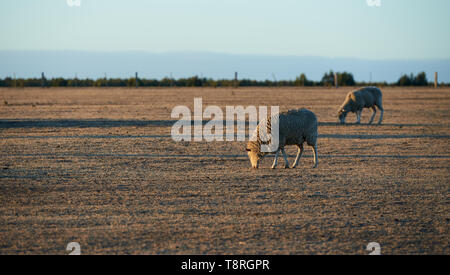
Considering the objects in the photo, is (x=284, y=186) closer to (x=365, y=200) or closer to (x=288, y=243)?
(x=365, y=200)

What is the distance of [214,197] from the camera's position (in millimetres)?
9695

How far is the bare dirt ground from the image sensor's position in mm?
7195

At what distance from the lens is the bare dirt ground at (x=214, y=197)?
283 inches

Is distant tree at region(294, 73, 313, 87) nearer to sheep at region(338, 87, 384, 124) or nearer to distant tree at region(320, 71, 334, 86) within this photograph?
distant tree at region(320, 71, 334, 86)

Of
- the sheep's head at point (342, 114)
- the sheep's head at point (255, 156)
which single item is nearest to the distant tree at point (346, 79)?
the sheep's head at point (342, 114)

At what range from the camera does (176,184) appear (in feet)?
35.5

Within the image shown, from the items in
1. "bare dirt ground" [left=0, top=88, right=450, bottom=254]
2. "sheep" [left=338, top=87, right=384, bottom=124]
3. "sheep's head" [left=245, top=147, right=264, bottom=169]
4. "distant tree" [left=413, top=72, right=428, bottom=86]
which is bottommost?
"bare dirt ground" [left=0, top=88, right=450, bottom=254]

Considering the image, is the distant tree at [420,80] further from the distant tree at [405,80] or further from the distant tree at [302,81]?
the distant tree at [302,81]

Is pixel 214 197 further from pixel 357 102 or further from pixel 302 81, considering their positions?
pixel 302 81

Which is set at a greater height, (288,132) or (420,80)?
(420,80)

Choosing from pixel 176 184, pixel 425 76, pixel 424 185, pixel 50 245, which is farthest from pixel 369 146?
pixel 425 76

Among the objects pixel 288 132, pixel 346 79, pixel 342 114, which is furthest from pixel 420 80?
pixel 288 132

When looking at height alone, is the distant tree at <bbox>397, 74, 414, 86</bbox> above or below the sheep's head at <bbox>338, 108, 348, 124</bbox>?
above

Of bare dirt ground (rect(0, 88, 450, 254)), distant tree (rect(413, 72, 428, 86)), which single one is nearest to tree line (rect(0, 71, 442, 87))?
distant tree (rect(413, 72, 428, 86))
